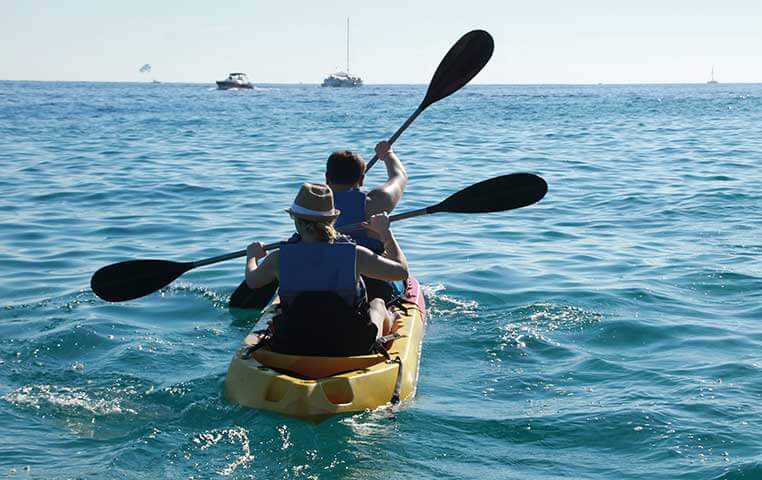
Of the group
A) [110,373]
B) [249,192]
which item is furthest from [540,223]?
[110,373]

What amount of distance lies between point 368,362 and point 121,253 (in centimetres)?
583

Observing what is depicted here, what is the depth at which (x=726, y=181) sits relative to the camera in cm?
1733

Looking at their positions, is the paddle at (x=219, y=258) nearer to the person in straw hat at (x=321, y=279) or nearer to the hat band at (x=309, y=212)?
the person in straw hat at (x=321, y=279)

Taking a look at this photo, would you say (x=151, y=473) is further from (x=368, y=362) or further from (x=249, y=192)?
(x=249, y=192)

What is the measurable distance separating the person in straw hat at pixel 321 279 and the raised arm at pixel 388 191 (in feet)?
3.16

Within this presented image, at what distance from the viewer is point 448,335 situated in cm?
819

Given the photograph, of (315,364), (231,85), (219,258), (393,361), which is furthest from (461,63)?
(231,85)

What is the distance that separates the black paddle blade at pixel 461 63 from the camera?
9.76 m

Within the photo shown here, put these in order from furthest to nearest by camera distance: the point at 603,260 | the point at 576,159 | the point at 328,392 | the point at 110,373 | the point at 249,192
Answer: the point at 576,159 → the point at 249,192 → the point at 603,260 → the point at 110,373 → the point at 328,392

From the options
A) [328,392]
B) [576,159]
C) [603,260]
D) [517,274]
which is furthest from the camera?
[576,159]

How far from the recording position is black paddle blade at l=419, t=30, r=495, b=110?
9.76 meters

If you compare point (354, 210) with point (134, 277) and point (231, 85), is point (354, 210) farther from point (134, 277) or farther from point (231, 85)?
point (231, 85)

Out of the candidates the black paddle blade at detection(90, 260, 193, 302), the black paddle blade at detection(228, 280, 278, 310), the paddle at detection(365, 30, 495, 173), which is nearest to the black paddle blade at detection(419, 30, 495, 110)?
the paddle at detection(365, 30, 495, 173)

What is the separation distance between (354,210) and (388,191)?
37cm
